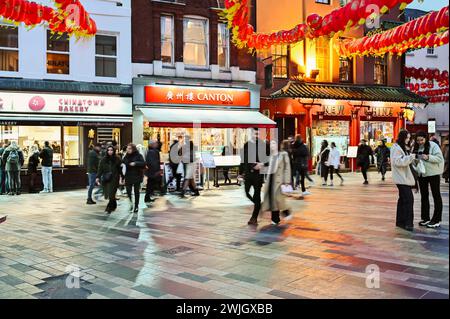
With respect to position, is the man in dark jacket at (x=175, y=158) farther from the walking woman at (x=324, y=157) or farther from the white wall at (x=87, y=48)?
the walking woman at (x=324, y=157)

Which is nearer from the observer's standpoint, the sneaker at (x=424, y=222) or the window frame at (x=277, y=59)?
the sneaker at (x=424, y=222)

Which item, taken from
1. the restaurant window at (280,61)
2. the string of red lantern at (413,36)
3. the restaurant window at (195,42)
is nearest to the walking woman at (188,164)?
the string of red lantern at (413,36)

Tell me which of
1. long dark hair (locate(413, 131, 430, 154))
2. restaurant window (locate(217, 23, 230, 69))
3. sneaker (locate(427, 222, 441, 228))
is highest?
restaurant window (locate(217, 23, 230, 69))

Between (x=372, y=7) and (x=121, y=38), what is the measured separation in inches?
519

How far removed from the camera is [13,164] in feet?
54.4

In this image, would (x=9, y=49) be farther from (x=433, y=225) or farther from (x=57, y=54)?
(x=433, y=225)

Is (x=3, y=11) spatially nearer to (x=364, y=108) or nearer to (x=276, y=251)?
(x=276, y=251)

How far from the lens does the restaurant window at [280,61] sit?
24.0m

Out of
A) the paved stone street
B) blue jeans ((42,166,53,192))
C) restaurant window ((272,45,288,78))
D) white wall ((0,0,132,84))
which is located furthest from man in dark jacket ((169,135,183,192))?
restaurant window ((272,45,288,78))

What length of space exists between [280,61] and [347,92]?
13.4 ft

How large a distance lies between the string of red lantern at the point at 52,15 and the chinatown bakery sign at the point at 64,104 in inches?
279

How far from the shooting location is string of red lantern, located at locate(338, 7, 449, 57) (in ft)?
33.2

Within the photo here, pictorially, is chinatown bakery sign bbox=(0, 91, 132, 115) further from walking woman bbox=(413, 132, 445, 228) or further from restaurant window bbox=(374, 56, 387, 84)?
restaurant window bbox=(374, 56, 387, 84)

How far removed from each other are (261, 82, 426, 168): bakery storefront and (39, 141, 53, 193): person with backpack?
10708 millimetres
